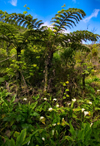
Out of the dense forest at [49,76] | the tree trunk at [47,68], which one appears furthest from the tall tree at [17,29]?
the tree trunk at [47,68]

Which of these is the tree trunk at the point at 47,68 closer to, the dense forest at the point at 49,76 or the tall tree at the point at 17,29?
the dense forest at the point at 49,76

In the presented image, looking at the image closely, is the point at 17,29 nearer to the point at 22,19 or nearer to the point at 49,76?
the point at 22,19

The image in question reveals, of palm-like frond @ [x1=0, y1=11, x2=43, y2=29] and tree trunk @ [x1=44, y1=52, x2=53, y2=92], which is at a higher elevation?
palm-like frond @ [x1=0, y1=11, x2=43, y2=29]

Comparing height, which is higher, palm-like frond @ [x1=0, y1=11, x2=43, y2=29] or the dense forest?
palm-like frond @ [x1=0, y1=11, x2=43, y2=29]

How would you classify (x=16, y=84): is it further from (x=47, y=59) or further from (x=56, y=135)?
(x=56, y=135)

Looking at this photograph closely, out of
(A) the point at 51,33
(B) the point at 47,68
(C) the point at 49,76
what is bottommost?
(C) the point at 49,76

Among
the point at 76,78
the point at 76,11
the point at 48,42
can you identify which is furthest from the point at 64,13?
the point at 76,78

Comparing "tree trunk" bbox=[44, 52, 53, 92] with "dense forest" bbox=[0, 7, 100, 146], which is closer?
"dense forest" bbox=[0, 7, 100, 146]

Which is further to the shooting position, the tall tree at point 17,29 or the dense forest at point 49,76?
the tall tree at point 17,29

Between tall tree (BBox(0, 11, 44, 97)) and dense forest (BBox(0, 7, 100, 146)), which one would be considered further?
tall tree (BBox(0, 11, 44, 97))

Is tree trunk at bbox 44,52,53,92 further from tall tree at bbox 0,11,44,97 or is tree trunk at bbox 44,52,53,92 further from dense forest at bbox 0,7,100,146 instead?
tall tree at bbox 0,11,44,97

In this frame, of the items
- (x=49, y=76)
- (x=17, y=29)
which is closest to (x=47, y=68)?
(x=49, y=76)

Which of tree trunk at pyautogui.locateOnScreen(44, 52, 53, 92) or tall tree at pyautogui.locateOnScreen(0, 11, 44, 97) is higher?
tall tree at pyautogui.locateOnScreen(0, 11, 44, 97)

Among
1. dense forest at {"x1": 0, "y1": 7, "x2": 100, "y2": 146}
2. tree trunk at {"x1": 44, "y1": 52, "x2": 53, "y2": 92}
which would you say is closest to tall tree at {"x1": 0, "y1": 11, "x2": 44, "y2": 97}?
dense forest at {"x1": 0, "y1": 7, "x2": 100, "y2": 146}
